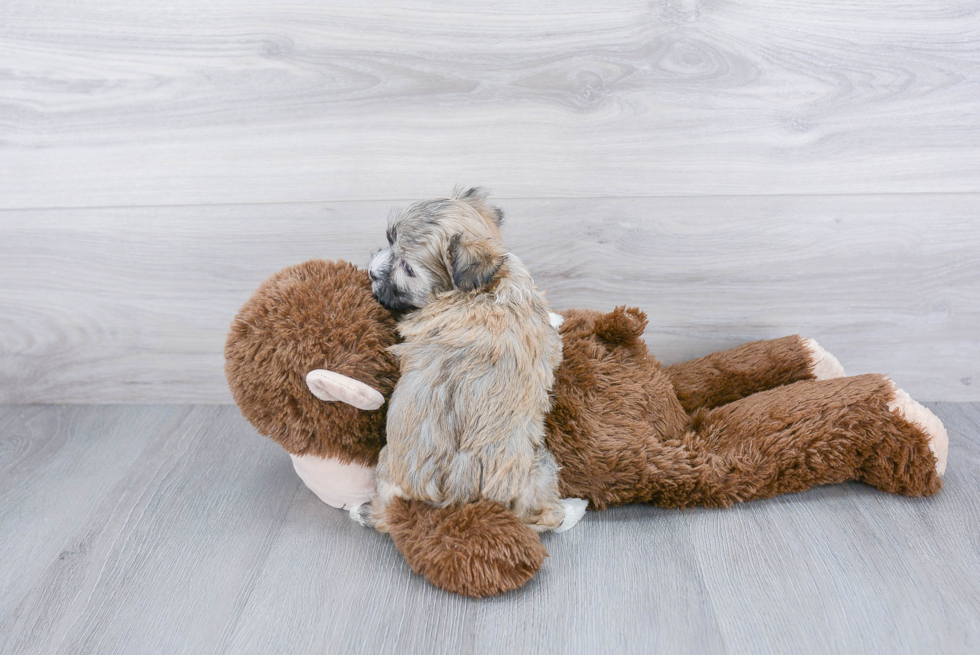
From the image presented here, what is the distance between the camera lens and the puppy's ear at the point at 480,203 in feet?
4.02

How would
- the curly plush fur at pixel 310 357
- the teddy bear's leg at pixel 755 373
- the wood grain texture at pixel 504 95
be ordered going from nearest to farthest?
the curly plush fur at pixel 310 357 < the wood grain texture at pixel 504 95 < the teddy bear's leg at pixel 755 373

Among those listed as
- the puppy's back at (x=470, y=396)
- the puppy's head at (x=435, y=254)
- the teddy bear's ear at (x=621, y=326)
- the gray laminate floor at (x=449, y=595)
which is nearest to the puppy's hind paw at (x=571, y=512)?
the gray laminate floor at (x=449, y=595)

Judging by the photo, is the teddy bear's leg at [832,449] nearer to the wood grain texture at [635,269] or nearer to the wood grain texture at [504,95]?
the wood grain texture at [635,269]

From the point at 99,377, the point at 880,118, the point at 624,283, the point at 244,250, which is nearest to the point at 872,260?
the point at 880,118

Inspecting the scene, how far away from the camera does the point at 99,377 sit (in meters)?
1.80

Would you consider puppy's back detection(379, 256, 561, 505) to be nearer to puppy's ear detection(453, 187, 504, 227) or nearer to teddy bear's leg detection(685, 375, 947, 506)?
puppy's ear detection(453, 187, 504, 227)

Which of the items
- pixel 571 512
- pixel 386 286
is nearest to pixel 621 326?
pixel 571 512

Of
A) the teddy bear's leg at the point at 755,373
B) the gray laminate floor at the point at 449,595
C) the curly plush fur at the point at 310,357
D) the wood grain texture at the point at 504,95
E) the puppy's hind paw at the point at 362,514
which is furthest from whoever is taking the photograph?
the teddy bear's leg at the point at 755,373

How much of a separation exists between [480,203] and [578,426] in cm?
47

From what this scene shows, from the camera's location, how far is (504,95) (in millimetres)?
1470

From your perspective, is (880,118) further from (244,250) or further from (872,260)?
(244,250)

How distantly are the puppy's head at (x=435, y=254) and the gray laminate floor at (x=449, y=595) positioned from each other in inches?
19.5

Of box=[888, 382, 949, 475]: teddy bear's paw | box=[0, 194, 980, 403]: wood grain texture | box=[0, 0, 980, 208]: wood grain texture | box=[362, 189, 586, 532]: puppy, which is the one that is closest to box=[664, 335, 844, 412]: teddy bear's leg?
box=[0, 194, 980, 403]: wood grain texture

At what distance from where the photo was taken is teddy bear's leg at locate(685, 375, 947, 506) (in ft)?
4.29
